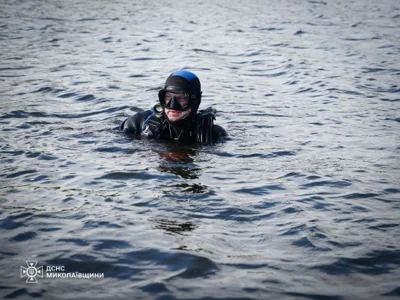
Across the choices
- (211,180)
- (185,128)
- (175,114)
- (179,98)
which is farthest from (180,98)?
(211,180)

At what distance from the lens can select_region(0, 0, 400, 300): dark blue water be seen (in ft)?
13.9

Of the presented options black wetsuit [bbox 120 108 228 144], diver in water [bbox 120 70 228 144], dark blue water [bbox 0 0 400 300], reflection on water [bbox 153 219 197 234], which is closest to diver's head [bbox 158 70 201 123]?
diver in water [bbox 120 70 228 144]

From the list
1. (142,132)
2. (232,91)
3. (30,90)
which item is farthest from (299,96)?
(30,90)

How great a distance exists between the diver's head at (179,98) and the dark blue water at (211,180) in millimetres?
481

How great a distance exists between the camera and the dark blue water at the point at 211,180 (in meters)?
4.24

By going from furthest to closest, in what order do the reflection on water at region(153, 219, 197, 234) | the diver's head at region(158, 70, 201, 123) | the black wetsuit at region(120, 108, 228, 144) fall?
the black wetsuit at region(120, 108, 228, 144) → the diver's head at region(158, 70, 201, 123) → the reflection on water at region(153, 219, 197, 234)

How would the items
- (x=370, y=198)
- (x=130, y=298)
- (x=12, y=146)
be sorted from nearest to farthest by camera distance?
(x=130, y=298) < (x=370, y=198) < (x=12, y=146)

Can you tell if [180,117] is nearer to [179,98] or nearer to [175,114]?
[175,114]

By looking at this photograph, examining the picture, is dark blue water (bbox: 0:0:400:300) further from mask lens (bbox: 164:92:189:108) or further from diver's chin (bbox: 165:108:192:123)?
mask lens (bbox: 164:92:189:108)

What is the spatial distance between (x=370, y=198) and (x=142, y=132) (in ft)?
11.6

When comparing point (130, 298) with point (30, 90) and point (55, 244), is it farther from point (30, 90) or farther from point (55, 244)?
point (30, 90)

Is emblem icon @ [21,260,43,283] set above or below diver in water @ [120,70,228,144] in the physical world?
below

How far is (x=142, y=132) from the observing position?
8.10m

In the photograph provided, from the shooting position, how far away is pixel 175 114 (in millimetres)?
7676
